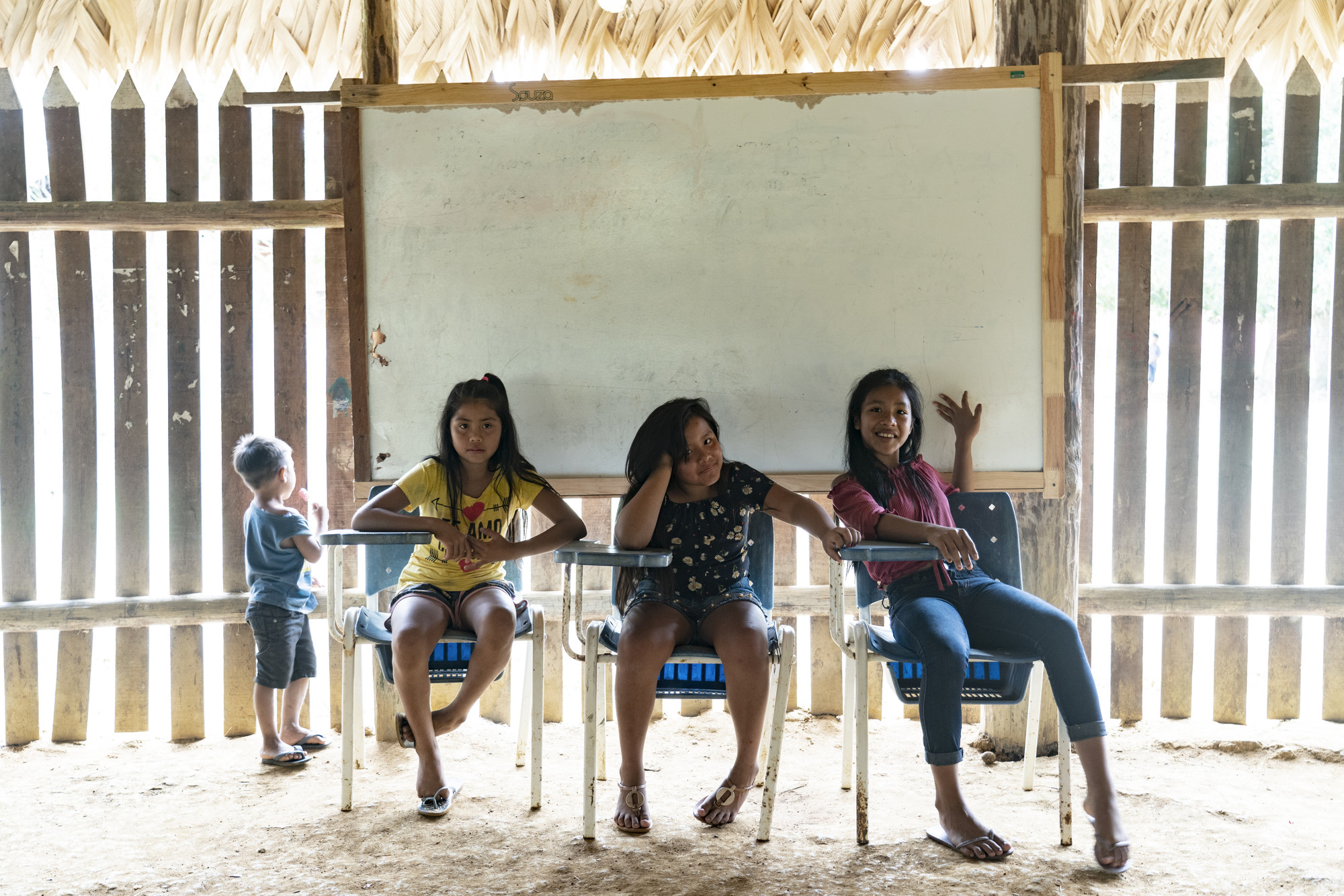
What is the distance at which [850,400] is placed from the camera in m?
2.91

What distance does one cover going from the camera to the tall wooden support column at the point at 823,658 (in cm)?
351

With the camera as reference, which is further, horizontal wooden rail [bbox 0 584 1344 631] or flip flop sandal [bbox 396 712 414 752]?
horizontal wooden rail [bbox 0 584 1344 631]

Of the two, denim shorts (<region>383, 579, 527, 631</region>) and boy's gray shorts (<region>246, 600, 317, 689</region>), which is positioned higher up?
denim shorts (<region>383, 579, 527, 631</region>)

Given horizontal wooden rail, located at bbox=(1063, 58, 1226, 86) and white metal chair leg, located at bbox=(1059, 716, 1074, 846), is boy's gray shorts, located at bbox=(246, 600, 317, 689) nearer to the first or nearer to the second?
white metal chair leg, located at bbox=(1059, 716, 1074, 846)

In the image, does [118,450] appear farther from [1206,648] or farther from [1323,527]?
[1206,648]

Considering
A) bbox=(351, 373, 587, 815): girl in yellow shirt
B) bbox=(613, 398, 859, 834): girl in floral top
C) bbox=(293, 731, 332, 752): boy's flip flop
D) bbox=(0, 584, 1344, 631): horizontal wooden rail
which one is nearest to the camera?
bbox=(613, 398, 859, 834): girl in floral top

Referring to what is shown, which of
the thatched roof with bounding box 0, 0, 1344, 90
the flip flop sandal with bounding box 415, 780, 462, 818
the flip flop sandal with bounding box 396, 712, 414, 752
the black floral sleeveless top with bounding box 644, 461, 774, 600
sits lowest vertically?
the flip flop sandal with bounding box 415, 780, 462, 818

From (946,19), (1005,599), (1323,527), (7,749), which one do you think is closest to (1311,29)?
(946,19)

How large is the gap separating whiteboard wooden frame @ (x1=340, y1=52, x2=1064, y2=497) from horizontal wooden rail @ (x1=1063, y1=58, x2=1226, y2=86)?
65mm

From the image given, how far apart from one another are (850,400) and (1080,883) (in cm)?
147

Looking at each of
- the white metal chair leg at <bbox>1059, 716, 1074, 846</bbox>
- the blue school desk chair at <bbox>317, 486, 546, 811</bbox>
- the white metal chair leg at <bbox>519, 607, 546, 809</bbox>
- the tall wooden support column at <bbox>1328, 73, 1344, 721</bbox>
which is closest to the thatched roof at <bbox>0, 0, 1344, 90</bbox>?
the tall wooden support column at <bbox>1328, 73, 1344, 721</bbox>

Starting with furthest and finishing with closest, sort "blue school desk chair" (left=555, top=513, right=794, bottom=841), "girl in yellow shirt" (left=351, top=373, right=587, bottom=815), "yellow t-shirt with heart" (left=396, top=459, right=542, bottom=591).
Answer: "yellow t-shirt with heart" (left=396, top=459, right=542, bottom=591) < "girl in yellow shirt" (left=351, top=373, right=587, bottom=815) < "blue school desk chair" (left=555, top=513, right=794, bottom=841)

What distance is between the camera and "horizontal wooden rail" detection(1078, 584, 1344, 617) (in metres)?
3.36

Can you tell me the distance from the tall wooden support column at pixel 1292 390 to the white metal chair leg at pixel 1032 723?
1.26 m
